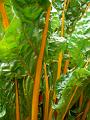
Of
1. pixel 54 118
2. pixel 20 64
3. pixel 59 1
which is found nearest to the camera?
pixel 20 64

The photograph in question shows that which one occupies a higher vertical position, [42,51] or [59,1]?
[59,1]

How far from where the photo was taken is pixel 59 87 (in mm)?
797

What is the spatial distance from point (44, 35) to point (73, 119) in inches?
12.8

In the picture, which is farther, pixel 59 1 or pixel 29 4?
pixel 59 1

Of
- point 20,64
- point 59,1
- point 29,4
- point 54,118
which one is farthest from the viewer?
point 59,1

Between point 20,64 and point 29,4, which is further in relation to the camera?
point 20,64

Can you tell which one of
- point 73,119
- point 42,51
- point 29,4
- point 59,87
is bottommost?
point 73,119

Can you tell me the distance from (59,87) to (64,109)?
0.21 ft

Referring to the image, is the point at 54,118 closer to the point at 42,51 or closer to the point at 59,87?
the point at 59,87

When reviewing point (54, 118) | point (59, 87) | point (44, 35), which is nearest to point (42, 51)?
point (44, 35)

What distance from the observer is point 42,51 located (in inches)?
27.6

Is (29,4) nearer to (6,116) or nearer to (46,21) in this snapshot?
(46,21)

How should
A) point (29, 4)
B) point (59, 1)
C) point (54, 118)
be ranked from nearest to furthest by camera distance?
point (29, 4), point (54, 118), point (59, 1)

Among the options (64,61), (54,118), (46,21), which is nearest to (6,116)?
(54,118)
